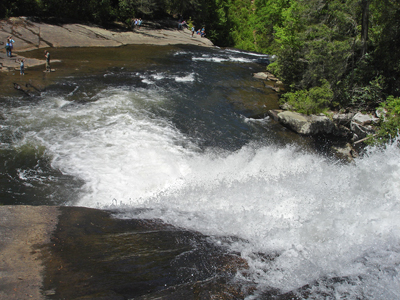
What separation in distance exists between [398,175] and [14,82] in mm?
17686

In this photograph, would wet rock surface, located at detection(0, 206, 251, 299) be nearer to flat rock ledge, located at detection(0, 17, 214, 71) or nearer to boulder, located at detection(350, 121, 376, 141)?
boulder, located at detection(350, 121, 376, 141)

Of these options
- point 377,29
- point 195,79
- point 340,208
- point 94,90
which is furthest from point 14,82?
point 377,29

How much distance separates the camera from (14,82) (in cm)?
1562

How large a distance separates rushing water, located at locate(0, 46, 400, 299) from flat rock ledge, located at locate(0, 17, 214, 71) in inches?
276

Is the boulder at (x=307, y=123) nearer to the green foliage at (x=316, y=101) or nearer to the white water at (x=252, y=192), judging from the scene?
the green foliage at (x=316, y=101)

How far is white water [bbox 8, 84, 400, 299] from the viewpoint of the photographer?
15.8ft

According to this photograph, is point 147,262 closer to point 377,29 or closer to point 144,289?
point 144,289

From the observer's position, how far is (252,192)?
770 cm

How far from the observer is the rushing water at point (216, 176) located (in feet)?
16.4

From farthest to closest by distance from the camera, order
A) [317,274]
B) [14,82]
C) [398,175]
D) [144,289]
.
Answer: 1. [14,82]
2. [398,175]
3. [317,274]
4. [144,289]

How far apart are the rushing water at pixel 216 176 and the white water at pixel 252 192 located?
0.10 feet

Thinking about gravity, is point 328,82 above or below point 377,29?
below

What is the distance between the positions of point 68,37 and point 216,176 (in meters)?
23.2

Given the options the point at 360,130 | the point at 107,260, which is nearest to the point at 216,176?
the point at 107,260
